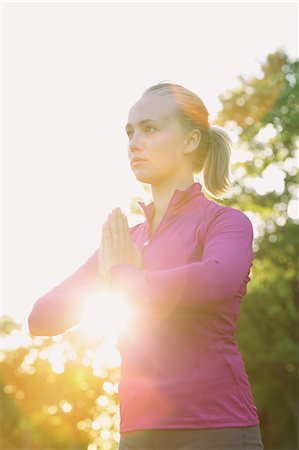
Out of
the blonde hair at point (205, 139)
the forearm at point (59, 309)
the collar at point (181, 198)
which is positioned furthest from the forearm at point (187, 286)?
the blonde hair at point (205, 139)

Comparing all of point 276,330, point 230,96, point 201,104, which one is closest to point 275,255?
point 276,330

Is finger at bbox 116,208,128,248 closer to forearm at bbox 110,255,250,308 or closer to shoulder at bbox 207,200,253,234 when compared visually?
forearm at bbox 110,255,250,308

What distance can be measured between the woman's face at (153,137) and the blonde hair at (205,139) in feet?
0.17

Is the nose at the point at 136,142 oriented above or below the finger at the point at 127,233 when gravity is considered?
above

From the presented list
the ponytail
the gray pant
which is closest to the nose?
the ponytail

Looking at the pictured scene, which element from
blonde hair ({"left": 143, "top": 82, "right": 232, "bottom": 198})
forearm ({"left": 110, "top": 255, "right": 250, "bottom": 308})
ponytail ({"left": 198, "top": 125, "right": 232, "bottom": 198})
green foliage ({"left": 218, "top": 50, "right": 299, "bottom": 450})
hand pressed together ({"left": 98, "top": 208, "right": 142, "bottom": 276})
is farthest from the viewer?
green foliage ({"left": 218, "top": 50, "right": 299, "bottom": 450})

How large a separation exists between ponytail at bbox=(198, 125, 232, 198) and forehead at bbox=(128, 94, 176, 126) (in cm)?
30

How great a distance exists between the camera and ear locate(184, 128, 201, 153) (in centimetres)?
369

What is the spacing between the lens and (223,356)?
3.30 meters

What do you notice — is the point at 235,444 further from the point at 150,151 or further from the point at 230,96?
the point at 230,96

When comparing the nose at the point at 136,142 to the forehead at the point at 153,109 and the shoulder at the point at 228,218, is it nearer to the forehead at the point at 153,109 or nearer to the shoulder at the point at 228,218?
the forehead at the point at 153,109

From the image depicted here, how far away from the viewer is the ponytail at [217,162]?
151 inches

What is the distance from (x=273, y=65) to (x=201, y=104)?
2951 centimetres

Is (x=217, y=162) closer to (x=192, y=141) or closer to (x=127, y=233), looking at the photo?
(x=192, y=141)
